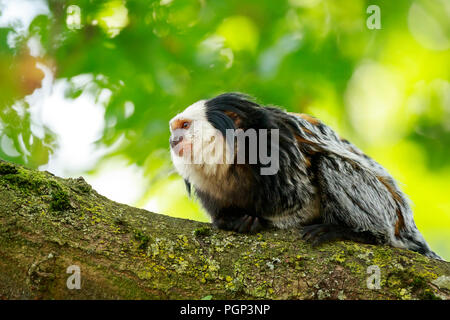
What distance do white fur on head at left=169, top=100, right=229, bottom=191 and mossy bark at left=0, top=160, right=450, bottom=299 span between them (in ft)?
3.12

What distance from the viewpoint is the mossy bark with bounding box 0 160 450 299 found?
7.86 ft

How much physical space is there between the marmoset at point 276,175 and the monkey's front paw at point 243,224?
0.04 ft

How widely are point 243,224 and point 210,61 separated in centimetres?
176

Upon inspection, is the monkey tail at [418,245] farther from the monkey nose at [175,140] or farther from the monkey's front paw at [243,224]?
the monkey nose at [175,140]

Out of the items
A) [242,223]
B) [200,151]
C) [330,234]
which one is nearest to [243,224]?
[242,223]

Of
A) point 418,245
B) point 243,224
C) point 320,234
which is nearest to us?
point 320,234

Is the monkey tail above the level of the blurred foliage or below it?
below

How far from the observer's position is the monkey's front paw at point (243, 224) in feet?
10.6

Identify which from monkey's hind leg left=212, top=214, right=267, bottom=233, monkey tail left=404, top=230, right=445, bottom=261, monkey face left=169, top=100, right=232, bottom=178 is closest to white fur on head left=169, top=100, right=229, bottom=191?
monkey face left=169, top=100, right=232, bottom=178

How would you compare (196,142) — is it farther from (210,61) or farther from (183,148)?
(210,61)

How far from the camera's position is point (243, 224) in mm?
3289

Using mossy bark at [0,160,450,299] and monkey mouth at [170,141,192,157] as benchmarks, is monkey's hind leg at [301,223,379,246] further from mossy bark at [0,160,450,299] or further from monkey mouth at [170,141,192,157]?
monkey mouth at [170,141,192,157]
